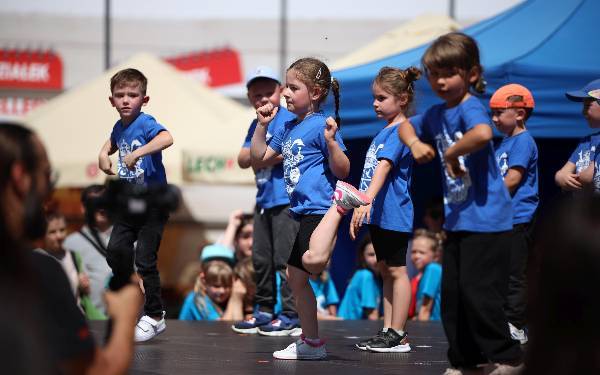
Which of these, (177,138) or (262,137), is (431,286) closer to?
(177,138)

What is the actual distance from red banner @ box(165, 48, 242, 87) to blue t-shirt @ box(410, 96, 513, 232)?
1435 cm

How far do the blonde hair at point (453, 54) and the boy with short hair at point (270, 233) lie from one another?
2463 mm

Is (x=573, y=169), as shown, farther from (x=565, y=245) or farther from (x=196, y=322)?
(x=565, y=245)

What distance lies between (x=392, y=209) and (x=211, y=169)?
448cm

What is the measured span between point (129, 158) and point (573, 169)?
2.66 m

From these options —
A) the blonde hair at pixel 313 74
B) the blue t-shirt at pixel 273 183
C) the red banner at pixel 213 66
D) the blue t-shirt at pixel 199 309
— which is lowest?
the blue t-shirt at pixel 199 309

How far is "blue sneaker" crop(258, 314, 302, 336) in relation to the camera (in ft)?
22.8

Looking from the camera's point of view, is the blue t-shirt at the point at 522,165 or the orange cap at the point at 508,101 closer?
the blue t-shirt at the point at 522,165

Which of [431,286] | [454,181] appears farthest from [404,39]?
[454,181]

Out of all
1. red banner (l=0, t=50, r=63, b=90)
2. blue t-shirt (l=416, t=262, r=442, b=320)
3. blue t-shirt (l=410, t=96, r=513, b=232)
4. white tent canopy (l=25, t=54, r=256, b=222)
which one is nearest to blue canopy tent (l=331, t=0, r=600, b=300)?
blue t-shirt (l=416, t=262, r=442, b=320)

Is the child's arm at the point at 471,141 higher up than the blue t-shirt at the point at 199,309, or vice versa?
the child's arm at the point at 471,141

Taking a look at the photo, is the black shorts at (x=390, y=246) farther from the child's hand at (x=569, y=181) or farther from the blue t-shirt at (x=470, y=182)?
the blue t-shirt at (x=470, y=182)

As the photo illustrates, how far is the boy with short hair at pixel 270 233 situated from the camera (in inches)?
275

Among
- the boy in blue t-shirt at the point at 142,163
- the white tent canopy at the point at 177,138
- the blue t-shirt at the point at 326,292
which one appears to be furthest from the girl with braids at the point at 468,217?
the white tent canopy at the point at 177,138
